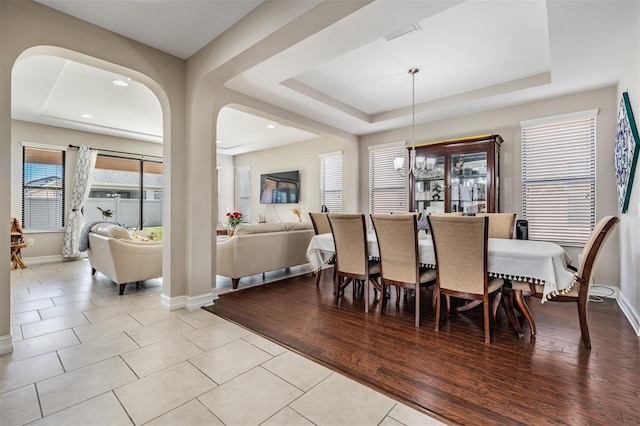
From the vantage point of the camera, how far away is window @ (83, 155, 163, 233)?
6574mm

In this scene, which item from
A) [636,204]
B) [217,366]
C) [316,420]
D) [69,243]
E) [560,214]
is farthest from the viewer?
[69,243]

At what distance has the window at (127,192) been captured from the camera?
657 centimetres

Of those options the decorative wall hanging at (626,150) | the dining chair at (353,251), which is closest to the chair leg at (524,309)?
the dining chair at (353,251)

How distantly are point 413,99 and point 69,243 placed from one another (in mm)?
7003

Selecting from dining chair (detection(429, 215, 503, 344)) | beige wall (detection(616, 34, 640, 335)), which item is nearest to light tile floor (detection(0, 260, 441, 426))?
dining chair (detection(429, 215, 503, 344))

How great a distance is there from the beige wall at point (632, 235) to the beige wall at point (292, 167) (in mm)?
4400

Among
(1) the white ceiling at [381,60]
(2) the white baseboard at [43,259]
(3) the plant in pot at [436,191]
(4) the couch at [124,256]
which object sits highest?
(1) the white ceiling at [381,60]

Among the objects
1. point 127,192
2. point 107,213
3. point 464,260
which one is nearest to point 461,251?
point 464,260

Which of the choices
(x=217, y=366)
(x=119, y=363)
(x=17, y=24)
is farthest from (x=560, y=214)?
(x=17, y=24)

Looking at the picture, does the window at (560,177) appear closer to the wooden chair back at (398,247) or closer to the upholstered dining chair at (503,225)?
the upholstered dining chair at (503,225)

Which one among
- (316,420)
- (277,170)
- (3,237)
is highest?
(277,170)

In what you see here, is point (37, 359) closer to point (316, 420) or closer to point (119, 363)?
point (119, 363)

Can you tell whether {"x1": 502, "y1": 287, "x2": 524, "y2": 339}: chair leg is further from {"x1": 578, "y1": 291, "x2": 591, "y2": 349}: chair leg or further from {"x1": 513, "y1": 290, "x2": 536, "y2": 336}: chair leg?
{"x1": 578, "y1": 291, "x2": 591, "y2": 349}: chair leg

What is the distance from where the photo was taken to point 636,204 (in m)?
2.78
